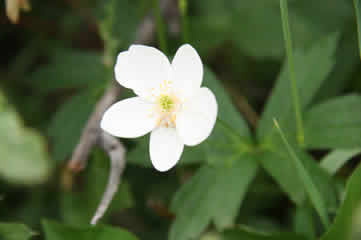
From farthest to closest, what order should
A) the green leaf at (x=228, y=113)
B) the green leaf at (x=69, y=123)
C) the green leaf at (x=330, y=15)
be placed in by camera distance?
1. the green leaf at (x=330, y=15)
2. the green leaf at (x=69, y=123)
3. the green leaf at (x=228, y=113)

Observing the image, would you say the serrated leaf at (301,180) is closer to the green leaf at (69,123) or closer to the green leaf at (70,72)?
the green leaf at (69,123)

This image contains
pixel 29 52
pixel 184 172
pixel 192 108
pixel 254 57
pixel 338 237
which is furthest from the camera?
pixel 29 52

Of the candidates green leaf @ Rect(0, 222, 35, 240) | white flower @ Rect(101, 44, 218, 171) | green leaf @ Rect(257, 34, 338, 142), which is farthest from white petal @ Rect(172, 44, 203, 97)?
green leaf @ Rect(0, 222, 35, 240)

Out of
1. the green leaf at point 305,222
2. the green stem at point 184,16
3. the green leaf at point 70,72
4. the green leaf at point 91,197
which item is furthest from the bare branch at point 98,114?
the green leaf at point 305,222

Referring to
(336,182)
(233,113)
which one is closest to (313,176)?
(336,182)

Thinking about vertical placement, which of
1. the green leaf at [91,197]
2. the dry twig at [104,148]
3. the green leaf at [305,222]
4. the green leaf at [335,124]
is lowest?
the green leaf at [91,197]

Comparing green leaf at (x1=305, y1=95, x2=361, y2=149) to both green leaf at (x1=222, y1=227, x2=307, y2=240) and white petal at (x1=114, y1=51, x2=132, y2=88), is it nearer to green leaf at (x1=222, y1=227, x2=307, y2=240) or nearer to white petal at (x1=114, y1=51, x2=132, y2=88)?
green leaf at (x1=222, y1=227, x2=307, y2=240)

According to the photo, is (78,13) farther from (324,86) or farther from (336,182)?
(336,182)

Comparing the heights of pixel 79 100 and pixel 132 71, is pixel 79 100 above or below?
below
